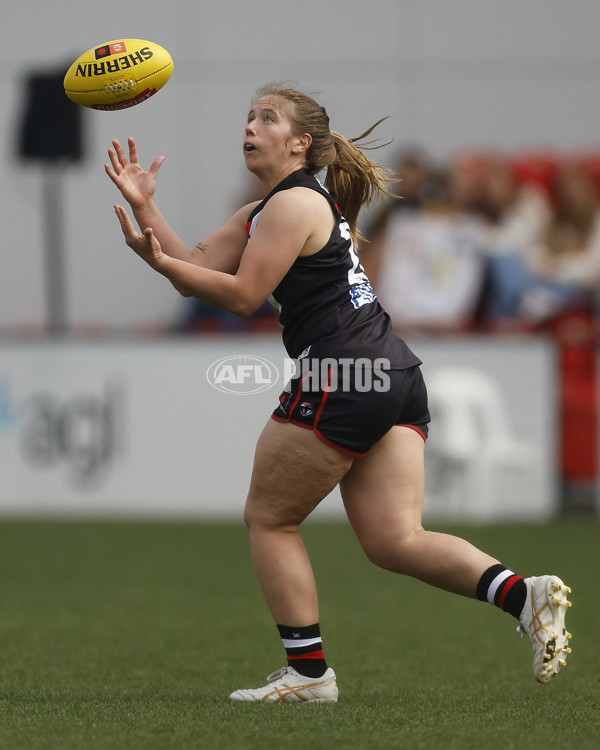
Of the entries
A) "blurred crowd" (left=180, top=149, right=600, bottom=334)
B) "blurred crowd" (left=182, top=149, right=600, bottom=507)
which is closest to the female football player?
"blurred crowd" (left=182, top=149, right=600, bottom=507)

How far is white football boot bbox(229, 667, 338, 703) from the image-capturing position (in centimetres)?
365

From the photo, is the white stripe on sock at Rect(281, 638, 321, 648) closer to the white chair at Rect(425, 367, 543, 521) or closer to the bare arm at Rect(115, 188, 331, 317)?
the bare arm at Rect(115, 188, 331, 317)

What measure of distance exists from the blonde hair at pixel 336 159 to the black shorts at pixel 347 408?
0.60 meters

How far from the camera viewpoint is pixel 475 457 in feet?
28.9

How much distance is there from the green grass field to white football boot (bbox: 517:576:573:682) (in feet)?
0.50

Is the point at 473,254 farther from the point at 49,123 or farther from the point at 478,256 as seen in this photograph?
the point at 49,123

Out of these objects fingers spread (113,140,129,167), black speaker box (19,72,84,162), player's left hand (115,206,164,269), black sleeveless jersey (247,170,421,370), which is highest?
black speaker box (19,72,84,162)

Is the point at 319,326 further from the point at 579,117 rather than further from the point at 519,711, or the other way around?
the point at 579,117

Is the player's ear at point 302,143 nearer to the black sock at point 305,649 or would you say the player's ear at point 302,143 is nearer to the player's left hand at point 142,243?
the player's left hand at point 142,243

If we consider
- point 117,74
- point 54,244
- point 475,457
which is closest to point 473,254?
point 475,457

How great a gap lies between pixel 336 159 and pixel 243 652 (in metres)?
1.90

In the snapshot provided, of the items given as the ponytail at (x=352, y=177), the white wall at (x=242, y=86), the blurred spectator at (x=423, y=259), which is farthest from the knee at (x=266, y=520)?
the white wall at (x=242, y=86)

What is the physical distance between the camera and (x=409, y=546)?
356cm

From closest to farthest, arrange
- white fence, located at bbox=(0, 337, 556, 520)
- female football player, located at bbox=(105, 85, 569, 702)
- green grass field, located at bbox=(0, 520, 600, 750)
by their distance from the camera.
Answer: green grass field, located at bbox=(0, 520, 600, 750)
female football player, located at bbox=(105, 85, 569, 702)
white fence, located at bbox=(0, 337, 556, 520)
